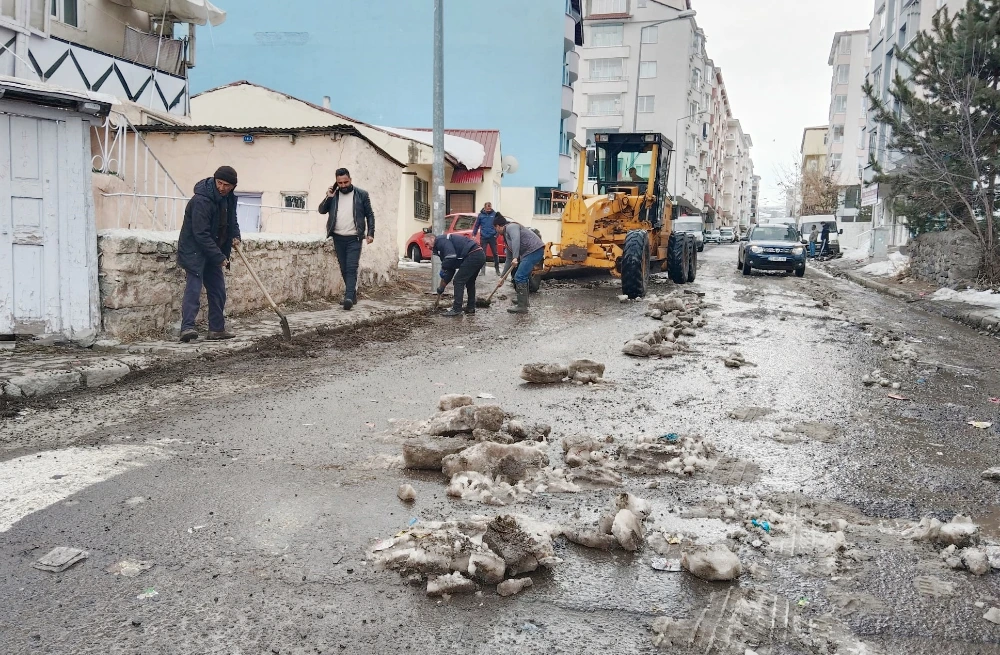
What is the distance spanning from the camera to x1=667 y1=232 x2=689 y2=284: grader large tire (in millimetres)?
16594

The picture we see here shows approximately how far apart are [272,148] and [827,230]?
108 feet

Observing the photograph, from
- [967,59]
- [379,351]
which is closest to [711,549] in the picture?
[379,351]

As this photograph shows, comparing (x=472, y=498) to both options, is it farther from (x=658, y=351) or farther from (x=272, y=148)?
(x=272, y=148)

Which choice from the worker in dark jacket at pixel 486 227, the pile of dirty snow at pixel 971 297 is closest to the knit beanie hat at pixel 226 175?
the worker in dark jacket at pixel 486 227

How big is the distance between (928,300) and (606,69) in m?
51.5

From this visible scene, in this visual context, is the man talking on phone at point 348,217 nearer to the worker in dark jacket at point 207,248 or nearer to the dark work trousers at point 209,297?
the worker in dark jacket at point 207,248

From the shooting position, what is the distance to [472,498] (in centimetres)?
348

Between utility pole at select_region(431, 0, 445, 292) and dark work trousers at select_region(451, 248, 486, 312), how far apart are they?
2141 mm

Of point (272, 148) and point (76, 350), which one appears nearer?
point (76, 350)

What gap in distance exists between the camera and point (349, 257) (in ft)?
34.6

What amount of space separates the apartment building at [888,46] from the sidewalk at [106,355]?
2680cm

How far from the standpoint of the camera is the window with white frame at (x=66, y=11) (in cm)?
1486

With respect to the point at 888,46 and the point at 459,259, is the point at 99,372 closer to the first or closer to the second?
the point at 459,259

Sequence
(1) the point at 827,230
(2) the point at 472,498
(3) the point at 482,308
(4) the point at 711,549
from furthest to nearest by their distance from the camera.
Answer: (1) the point at 827,230
(3) the point at 482,308
(2) the point at 472,498
(4) the point at 711,549
